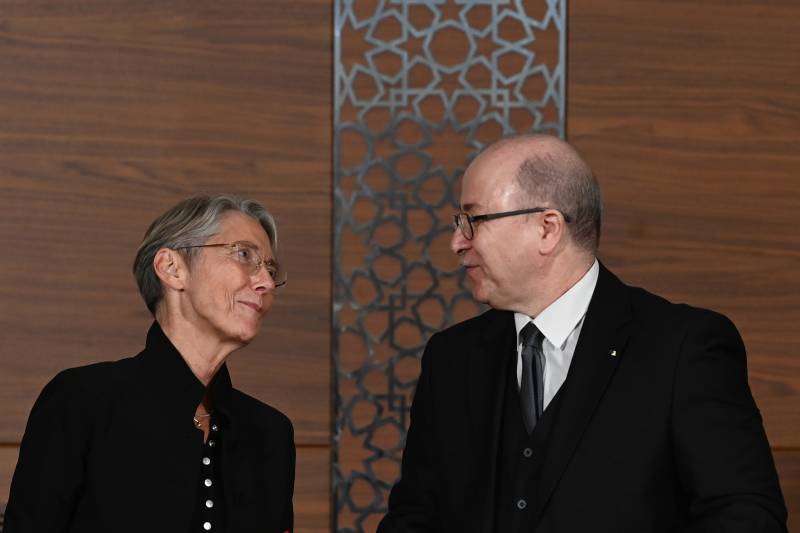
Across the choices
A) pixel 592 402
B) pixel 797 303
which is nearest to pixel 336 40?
pixel 797 303

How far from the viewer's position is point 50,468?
6.54 feet

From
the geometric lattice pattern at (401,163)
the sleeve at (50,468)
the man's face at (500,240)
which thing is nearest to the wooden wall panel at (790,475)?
the geometric lattice pattern at (401,163)

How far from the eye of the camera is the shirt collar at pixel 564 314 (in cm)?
215

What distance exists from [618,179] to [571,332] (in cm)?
146

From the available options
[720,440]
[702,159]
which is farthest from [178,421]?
[702,159]

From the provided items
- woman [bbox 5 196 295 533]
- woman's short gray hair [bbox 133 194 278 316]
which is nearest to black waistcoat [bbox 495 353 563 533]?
woman [bbox 5 196 295 533]

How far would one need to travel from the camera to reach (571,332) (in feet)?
7.06

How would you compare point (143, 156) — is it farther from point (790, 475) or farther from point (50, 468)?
point (790, 475)

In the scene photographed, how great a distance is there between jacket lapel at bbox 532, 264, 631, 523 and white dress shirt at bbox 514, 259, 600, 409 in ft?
0.09

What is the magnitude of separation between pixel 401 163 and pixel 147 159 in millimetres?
758

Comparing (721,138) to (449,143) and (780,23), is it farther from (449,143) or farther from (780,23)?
(449,143)

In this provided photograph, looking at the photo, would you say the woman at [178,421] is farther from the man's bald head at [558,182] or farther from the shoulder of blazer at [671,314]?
the shoulder of blazer at [671,314]

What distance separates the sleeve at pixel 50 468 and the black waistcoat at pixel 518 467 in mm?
726

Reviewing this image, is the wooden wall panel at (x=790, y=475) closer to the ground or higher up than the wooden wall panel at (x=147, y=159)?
closer to the ground
